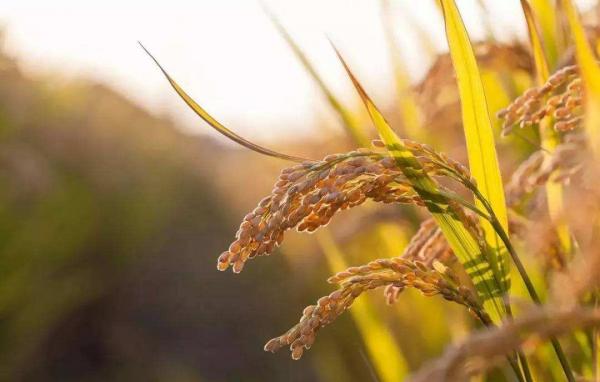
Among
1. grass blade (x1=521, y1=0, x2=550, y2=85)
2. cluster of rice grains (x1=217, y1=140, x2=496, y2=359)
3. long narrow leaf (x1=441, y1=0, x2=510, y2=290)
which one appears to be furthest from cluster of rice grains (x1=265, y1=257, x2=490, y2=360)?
grass blade (x1=521, y1=0, x2=550, y2=85)

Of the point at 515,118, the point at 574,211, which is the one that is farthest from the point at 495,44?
the point at 574,211

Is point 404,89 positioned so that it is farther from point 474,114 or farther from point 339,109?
point 474,114

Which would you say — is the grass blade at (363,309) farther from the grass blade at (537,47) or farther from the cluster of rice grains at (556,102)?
the cluster of rice grains at (556,102)

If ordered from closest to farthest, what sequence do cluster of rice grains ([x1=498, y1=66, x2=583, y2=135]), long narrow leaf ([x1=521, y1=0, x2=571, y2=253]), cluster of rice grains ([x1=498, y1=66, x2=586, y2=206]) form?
cluster of rice grains ([x1=498, y1=66, x2=586, y2=206]) → cluster of rice grains ([x1=498, y1=66, x2=583, y2=135]) → long narrow leaf ([x1=521, y1=0, x2=571, y2=253])

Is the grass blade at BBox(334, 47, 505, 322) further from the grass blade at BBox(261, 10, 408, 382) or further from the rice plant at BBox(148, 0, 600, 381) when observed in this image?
the grass blade at BBox(261, 10, 408, 382)

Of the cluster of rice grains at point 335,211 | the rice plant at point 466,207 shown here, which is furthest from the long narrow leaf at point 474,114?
the cluster of rice grains at point 335,211

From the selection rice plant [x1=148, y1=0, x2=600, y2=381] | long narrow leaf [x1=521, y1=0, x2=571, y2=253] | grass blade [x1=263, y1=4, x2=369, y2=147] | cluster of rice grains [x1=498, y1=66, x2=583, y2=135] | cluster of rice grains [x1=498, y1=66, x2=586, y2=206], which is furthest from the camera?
grass blade [x1=263, y1=4, x2=369, y2=147]

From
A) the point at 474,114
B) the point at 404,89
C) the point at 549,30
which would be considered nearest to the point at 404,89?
the point at 404,89
